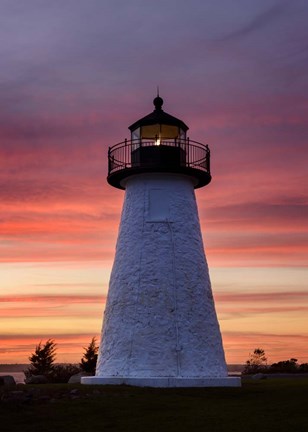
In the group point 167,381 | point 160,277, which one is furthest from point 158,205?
point 167,381

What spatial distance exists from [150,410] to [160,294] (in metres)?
8.33

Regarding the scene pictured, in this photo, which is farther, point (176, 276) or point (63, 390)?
point (176, 276)

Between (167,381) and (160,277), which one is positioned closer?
(167,381)

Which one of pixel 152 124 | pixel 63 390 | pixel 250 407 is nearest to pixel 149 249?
pixel 152 124

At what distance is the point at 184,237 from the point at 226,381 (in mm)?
6375

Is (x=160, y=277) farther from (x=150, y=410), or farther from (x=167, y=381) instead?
(x=150, y=410)

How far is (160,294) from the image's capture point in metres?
28.8

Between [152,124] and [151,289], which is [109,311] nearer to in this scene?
[151,289]

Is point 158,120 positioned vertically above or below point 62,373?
above

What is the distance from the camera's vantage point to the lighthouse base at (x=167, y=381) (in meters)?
27.0

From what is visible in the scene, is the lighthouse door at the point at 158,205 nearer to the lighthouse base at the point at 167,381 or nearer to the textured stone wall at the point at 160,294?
the textured stone wall at the point at 160,294

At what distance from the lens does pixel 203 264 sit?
3033cm

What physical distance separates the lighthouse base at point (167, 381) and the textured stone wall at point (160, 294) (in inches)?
20.0

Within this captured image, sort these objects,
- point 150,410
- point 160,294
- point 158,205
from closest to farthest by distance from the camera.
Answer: point 150,410 < point 160,294 < point 158,205
